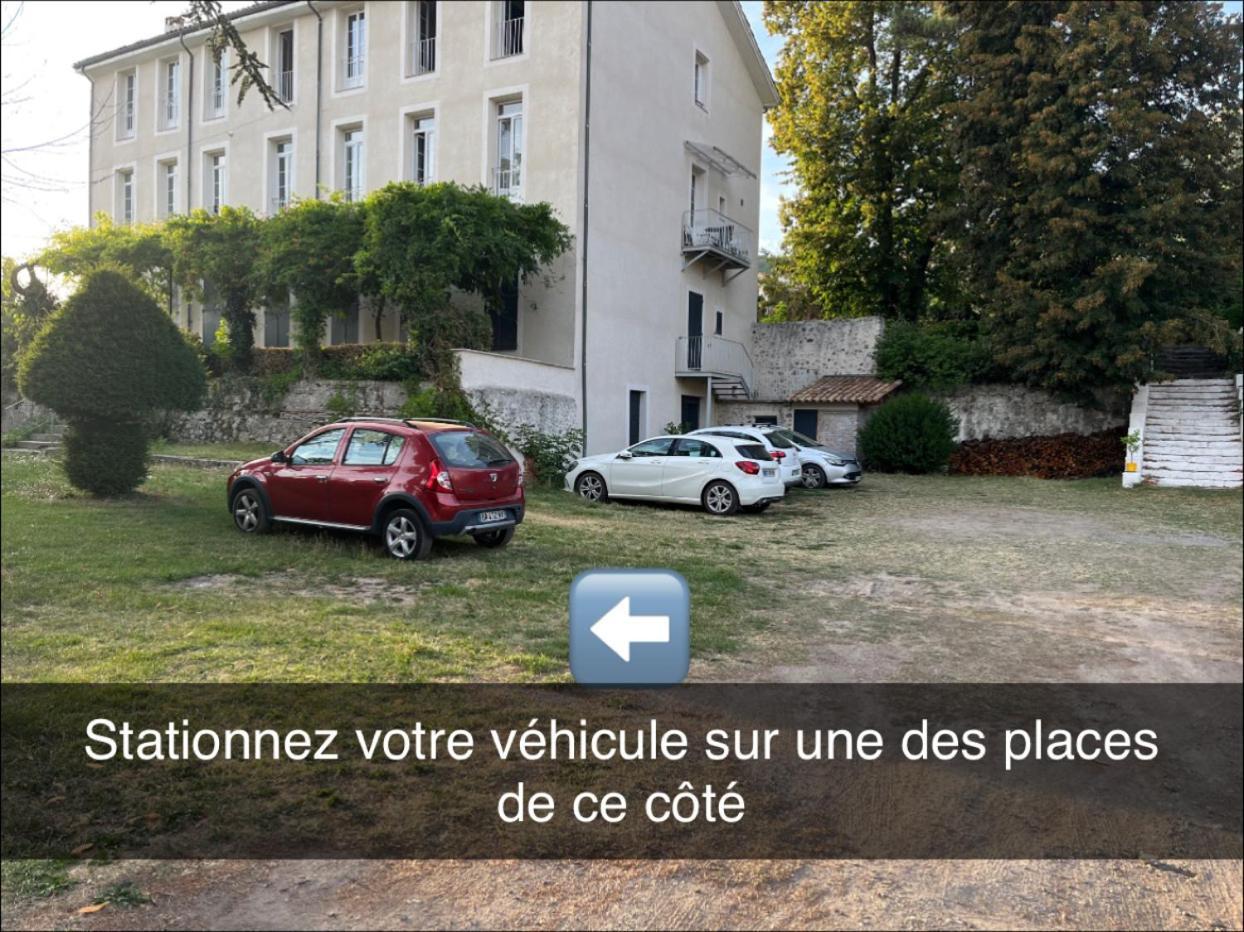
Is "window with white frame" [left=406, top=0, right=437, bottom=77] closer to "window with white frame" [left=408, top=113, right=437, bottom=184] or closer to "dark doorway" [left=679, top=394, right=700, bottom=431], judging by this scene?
"window with white frame" [left=408, top=113, right=437, bottom=184]

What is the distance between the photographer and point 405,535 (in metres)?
6.75

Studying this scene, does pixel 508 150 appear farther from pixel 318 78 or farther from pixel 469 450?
pixel 469 450

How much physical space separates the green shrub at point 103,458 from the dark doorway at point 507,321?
40.3 feet

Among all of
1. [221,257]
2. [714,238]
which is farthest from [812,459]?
[221,257]

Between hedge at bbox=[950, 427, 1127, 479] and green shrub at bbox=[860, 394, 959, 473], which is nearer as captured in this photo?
hedge at bbox=[950, 427, 1127, 479]

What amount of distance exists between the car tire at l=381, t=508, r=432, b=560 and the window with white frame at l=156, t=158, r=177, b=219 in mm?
20887

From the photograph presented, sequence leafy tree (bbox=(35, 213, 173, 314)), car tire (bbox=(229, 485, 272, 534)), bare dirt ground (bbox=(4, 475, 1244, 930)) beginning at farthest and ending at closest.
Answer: leafy tree (bbox=(35, 213, 173, 314)) → car tire (bbox=(229, 485, 272, 534)) → bare dirt ground (bbox=(4, 475, 1244, 930))

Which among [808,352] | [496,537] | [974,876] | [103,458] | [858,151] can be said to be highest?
[858,151]

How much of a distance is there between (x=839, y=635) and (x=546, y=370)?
13996mm

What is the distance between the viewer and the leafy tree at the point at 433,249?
52.3ft

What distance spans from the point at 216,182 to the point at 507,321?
10.3m

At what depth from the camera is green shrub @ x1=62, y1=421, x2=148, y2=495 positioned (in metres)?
5.40

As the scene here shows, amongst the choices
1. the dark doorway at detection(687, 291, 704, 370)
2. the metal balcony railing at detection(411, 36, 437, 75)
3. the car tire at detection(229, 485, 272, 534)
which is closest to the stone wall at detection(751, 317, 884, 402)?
the dark doorway at detection(687, 291, 704, 370)

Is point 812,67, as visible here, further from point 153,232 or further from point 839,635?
point 839,635
